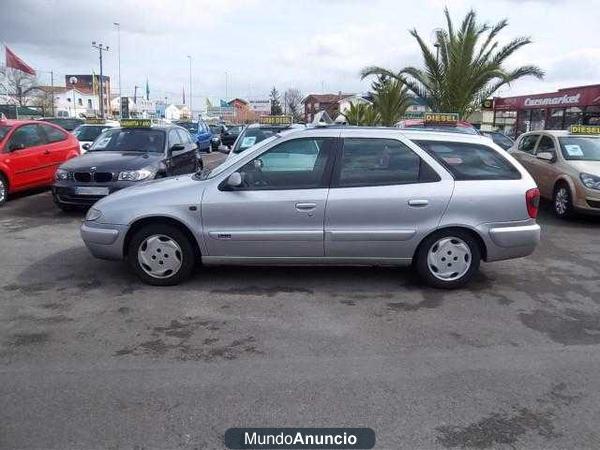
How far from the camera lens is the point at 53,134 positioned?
1133cm

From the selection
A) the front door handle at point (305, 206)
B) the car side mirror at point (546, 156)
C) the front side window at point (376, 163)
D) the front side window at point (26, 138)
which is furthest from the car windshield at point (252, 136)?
the front door handle at point (305, 206)

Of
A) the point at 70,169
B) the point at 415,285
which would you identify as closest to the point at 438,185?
the point at 415,285

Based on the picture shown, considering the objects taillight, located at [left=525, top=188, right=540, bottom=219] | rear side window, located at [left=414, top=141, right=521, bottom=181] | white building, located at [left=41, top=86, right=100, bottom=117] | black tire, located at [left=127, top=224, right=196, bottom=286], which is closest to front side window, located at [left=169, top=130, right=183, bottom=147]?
black tire, located at [left=127, top=224, right=196, bottom=286]

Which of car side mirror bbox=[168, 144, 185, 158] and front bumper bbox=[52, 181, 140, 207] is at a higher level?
car side mirror bbox=[168, 144, 185, 158]

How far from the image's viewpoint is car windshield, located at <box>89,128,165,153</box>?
9.87m

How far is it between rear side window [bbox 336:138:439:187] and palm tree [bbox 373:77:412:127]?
1994 centimetres

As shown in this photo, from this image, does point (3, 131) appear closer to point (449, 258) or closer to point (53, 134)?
point (53, 134)

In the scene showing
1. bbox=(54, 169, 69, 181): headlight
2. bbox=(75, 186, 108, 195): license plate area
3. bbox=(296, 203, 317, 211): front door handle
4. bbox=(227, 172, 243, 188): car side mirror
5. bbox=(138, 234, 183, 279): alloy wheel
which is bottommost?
bbox=(138, 234, 183, 279): alloy wheel

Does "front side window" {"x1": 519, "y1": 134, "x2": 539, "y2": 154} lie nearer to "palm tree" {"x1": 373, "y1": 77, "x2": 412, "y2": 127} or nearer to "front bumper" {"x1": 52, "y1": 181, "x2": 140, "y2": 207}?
"front bumper" {"x1": 52, "y1": 181, "x2": 140, "y2": 207}

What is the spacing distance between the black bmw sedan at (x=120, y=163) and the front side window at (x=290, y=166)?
3914mm

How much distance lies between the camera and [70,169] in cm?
875

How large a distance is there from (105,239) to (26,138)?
636 cm

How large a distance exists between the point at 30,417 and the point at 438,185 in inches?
152

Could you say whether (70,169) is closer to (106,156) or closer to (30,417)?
(106,156)
